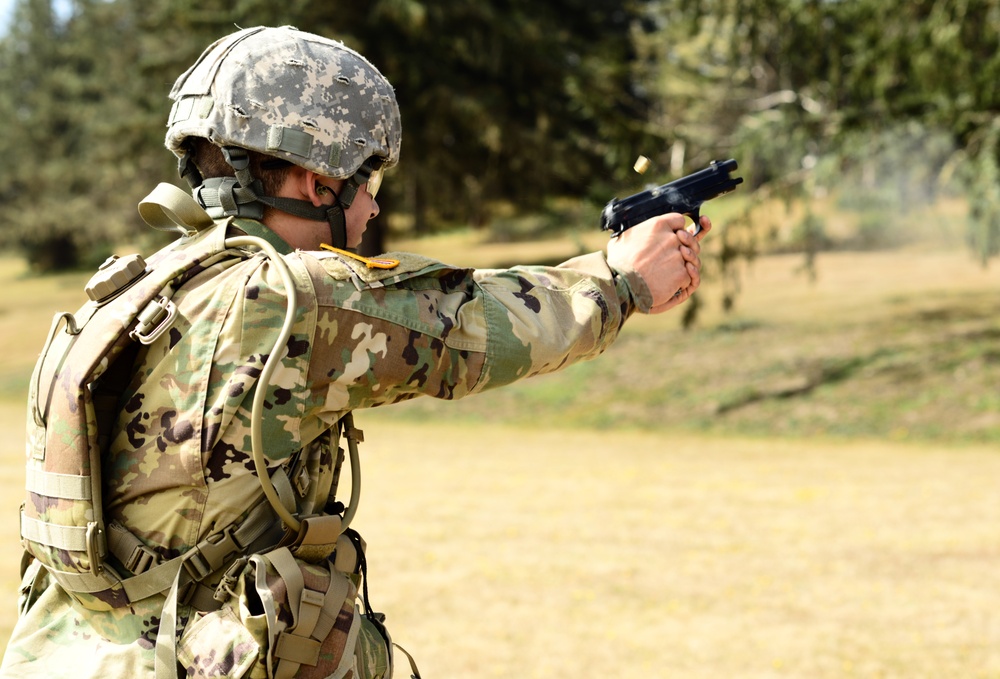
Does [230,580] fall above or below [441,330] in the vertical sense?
below

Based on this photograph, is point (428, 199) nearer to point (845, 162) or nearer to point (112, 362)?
point (845, 162)

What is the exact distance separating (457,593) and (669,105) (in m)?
24.1

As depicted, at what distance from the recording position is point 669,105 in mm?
30094

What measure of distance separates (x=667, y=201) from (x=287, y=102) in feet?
2.93

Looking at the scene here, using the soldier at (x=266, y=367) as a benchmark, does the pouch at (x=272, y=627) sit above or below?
below

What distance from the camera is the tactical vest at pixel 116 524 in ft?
7.35

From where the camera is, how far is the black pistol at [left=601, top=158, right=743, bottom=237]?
264 cm

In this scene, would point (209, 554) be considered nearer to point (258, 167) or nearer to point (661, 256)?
point (258, 167)

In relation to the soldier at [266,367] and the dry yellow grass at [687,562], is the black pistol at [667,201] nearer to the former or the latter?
the soldier at [266,367]

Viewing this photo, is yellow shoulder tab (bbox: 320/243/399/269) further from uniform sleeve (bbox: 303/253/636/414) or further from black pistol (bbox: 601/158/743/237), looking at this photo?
black pistol (bbox: 601/158/743/237)

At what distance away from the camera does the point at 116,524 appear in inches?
91.0

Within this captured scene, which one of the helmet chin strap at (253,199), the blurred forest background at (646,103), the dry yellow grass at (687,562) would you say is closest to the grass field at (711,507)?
the dry yellow grass at (687,562)

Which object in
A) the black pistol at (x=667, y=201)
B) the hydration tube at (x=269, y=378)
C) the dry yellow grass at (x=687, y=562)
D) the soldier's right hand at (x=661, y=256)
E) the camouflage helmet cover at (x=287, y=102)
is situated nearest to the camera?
the hydration tube at (x=269, y=378)

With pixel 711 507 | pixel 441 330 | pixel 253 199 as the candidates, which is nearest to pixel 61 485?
pixel 253 199
